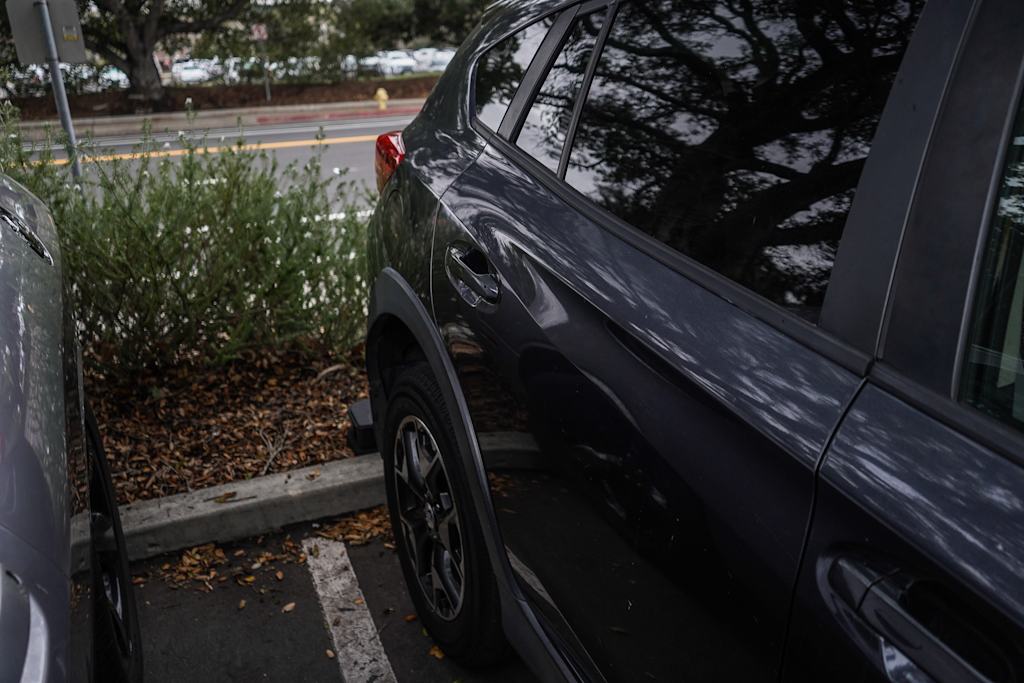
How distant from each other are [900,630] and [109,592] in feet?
5.90

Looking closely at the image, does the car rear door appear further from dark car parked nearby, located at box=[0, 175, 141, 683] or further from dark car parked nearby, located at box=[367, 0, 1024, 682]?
dark car parked nearby, located at box=[0, 175, 141, 683]

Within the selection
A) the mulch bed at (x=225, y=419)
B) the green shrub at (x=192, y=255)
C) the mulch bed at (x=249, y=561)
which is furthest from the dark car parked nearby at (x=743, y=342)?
the green shrub at (x=192, y=255)

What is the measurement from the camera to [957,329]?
1148mm

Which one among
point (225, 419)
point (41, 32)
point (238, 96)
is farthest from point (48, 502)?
point (238, 96)

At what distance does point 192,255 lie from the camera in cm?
394

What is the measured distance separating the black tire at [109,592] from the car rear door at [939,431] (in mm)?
1270

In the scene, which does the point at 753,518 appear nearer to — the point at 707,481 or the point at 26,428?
the point at 707,481

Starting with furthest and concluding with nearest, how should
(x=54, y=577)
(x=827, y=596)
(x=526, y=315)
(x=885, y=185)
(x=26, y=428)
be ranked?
(x=526, y=315) < (x=26, y=428) < (x=54, y=577) < (x=885, y=185) < (x=827, y=596)

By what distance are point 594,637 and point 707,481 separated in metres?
0.52

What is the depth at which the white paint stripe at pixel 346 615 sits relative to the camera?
2.66m

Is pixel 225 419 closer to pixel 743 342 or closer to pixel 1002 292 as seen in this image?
pixel 743 342

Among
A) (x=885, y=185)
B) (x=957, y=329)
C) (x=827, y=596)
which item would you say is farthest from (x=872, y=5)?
(x=827, y=596)

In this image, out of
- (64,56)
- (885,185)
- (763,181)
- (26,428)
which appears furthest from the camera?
(64,56)

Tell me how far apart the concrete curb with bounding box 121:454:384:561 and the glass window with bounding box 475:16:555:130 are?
5.21ft
